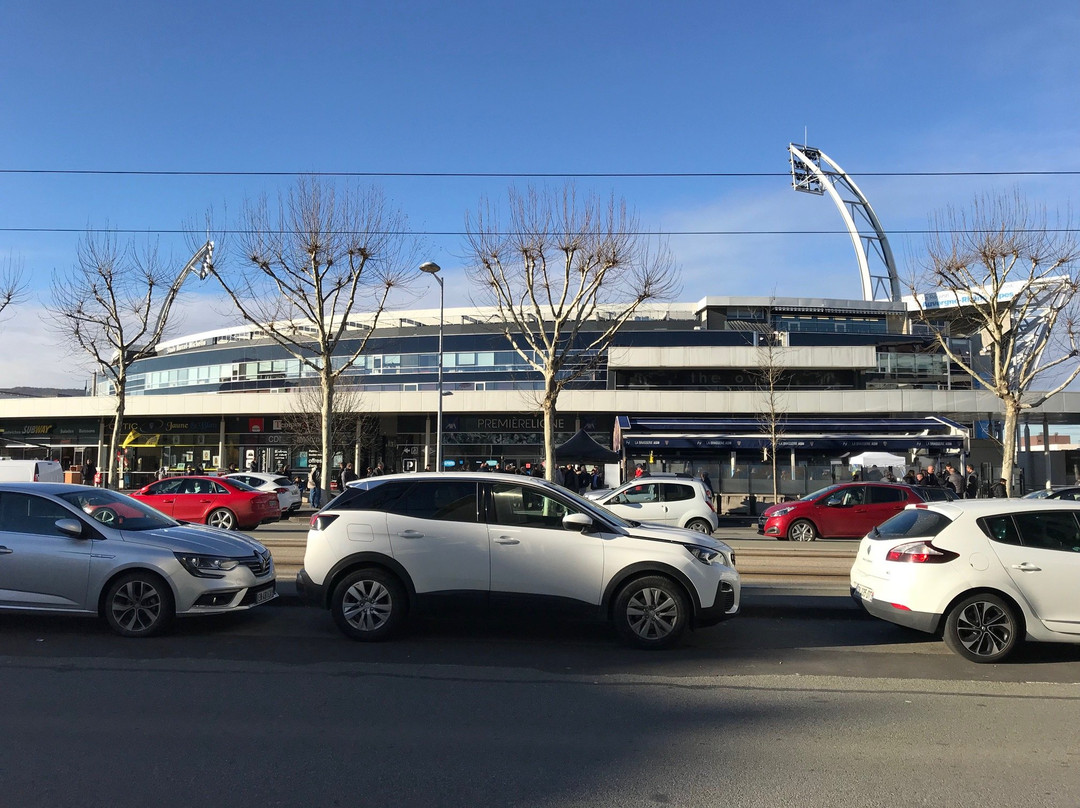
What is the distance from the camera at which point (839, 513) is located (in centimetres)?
1933

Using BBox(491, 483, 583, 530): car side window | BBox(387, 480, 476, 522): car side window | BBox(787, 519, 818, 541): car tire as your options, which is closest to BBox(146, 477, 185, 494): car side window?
BBox(387, 480, 476, 522): car side window

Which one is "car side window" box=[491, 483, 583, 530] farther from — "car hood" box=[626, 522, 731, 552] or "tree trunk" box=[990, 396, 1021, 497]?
"tree trunk" box=[990, 396, 1021, 497]

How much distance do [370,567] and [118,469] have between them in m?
32.4

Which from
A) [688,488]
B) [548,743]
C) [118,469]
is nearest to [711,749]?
[548,743]

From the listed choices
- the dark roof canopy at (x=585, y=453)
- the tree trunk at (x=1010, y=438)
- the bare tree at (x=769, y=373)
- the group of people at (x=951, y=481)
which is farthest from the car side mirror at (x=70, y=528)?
the bare tree at (x=769, y=373)

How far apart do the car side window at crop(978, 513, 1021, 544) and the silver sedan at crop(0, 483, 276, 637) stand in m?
6.97

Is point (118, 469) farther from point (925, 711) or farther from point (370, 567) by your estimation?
point (925, 711)

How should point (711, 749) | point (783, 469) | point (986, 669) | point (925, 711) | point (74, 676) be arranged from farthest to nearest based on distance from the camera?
point (783, 469), point (986, 669), point (74, 676), point (925, 711), point (711, 749)

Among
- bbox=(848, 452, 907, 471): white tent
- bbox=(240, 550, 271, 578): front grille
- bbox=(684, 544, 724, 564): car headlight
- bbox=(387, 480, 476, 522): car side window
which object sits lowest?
bbox=(240, 550, 271, 578): front grille

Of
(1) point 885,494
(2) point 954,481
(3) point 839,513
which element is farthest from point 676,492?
(2) point 954,481

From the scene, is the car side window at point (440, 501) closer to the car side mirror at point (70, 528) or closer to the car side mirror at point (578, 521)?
the car side mirror at point (578, 521)

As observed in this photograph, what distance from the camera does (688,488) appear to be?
1858cm

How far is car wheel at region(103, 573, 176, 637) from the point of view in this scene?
780 cm

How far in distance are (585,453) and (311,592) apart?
23.6m
